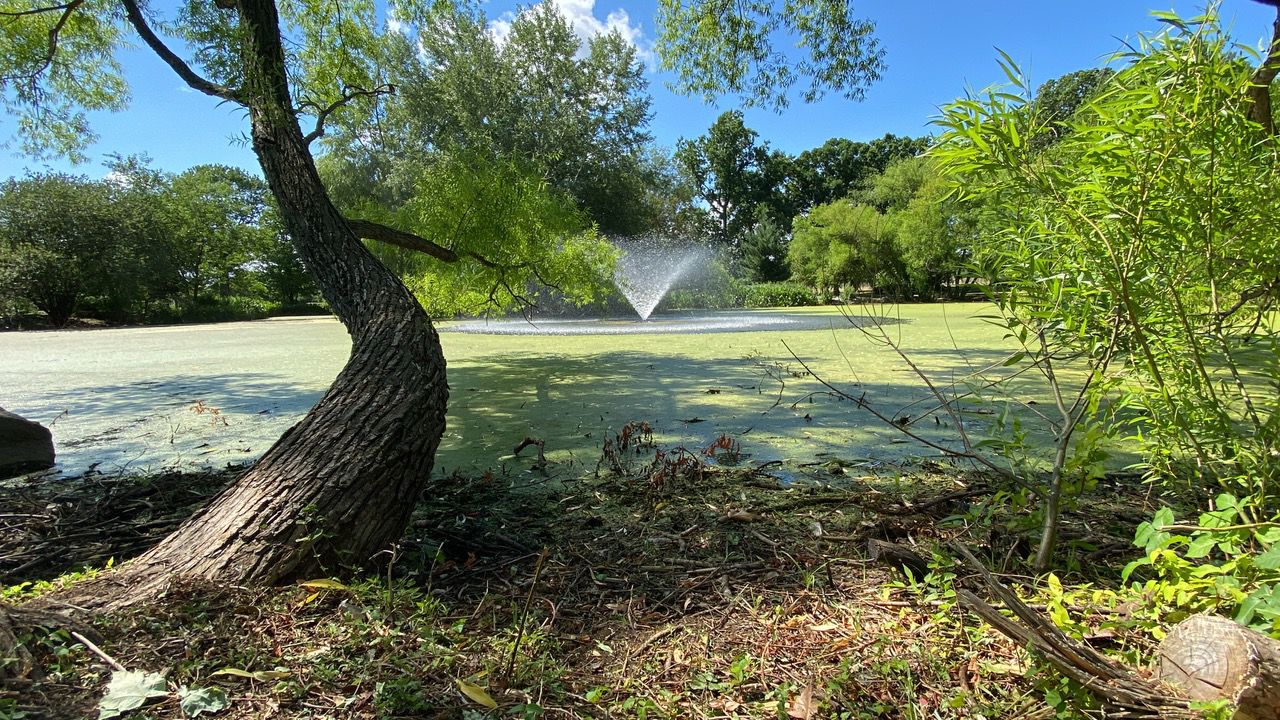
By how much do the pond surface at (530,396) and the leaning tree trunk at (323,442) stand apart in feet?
2.67

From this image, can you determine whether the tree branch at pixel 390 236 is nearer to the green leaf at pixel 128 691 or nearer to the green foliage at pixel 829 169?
the green leaf at pixel 128 691

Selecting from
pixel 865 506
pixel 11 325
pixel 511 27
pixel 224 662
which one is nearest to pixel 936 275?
pixel 511 27

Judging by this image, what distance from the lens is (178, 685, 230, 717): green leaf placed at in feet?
3.52

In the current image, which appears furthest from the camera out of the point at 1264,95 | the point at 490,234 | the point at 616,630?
the point at 490,234

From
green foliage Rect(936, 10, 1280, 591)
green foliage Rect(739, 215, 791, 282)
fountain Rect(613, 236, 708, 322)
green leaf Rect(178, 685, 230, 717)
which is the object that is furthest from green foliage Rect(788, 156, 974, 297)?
green leaf Rect(178, 685, 230, 717)

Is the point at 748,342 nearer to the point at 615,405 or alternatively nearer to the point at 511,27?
the point at 615,405

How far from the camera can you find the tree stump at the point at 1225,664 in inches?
33.5

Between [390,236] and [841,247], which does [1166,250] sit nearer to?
[390,236]

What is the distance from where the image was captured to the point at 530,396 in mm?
4617

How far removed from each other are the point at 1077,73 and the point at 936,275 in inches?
693

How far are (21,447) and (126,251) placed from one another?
60.6 ft

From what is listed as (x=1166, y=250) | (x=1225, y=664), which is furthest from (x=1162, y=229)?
(x=1225, y=664)

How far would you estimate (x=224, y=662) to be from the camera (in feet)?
4.00

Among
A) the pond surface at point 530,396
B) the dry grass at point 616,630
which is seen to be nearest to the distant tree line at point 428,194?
the pond surface at point 530,396
